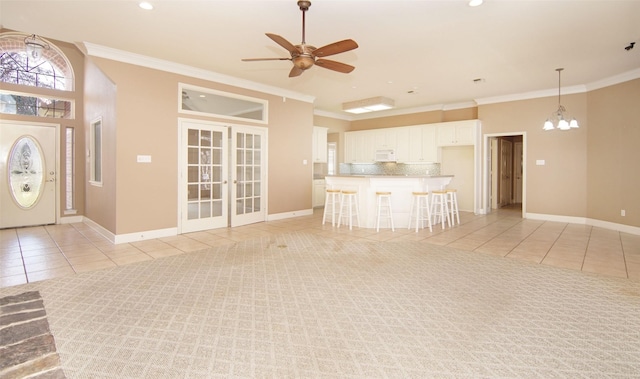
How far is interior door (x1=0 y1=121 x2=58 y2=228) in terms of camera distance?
6070mm

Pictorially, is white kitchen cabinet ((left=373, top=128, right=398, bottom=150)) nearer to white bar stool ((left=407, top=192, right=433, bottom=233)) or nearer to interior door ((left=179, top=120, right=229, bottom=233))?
white bar stool ((left=407, top=192, right=433, bottom=233))

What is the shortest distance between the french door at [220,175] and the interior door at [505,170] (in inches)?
292

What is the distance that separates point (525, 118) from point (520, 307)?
6.29 metres

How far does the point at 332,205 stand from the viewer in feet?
22.5

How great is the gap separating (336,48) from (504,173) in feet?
29.1

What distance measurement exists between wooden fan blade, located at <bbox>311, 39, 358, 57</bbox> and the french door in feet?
10.5

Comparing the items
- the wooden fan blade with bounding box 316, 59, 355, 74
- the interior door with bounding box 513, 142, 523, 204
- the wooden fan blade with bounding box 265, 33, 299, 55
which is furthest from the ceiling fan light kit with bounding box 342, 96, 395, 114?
the interior door with bounding box 513, 142, 523, 204

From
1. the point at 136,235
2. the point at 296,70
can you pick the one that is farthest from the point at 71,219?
the point at 296,70

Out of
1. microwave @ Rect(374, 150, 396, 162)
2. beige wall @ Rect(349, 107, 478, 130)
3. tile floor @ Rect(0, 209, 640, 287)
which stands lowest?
tile floor @ Rect(0, 209, 640, 287)

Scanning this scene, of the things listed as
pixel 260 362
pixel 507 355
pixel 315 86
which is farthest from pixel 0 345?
pixel 315 86

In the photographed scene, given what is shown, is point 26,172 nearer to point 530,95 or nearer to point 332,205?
point 332,205

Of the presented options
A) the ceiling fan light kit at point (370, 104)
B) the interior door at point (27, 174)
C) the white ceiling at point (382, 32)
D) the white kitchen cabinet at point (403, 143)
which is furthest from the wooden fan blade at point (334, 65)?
the interior door at point (27, 174)

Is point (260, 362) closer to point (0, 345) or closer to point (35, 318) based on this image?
point (0, 345)

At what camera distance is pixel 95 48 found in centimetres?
460
